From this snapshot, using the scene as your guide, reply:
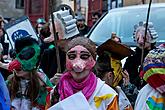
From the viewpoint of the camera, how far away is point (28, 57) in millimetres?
4949

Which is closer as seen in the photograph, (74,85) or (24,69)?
(74,85)

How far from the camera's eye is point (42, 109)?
490 cm

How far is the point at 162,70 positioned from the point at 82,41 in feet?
2.14

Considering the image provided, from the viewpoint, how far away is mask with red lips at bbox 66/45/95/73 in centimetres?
406

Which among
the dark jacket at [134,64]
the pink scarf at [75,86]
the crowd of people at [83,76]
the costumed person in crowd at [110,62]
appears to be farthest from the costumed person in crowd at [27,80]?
the dark jacket at [134,64]

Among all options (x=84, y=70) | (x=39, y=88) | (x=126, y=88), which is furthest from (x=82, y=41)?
(x=126, y=88)

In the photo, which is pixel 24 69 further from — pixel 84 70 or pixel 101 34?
pixel 101 34

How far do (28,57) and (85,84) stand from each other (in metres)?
1.05

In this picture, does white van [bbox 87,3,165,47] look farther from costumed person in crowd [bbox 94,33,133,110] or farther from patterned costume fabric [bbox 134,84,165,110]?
patterned costume fabric [bbox 134,84,165,110]

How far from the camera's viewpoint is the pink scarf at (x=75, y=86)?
4016 millimetres

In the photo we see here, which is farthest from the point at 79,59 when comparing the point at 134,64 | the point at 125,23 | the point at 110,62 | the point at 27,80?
the point at 125,23

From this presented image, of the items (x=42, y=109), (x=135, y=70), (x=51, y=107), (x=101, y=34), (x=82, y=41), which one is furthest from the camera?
(x=101, y=34)

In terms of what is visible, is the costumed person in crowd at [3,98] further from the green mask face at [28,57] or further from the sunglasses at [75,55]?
the green mask face at [28,57]

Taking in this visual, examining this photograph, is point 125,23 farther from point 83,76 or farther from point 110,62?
point 83,76
